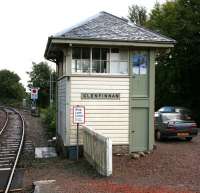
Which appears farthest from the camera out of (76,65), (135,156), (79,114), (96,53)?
(96,53)

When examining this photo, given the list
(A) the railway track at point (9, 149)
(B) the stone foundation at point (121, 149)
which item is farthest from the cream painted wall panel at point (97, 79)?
(A) the railway track at point (9, 149)

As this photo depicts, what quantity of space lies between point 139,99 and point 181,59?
21577 millimetres

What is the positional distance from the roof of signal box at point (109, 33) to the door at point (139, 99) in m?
0.70

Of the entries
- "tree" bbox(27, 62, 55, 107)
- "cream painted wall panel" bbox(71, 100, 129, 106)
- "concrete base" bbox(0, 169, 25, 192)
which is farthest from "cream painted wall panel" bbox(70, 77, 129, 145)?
"tree" bbox(27, 62, 55, 107)

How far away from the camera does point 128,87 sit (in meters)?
17.6

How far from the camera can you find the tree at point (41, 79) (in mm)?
70500

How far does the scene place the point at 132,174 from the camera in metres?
13.3

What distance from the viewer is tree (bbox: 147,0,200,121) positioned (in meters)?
37.5

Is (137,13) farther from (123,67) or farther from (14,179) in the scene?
(14,179)

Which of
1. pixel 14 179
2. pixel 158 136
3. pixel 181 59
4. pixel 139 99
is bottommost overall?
pixel 14 179

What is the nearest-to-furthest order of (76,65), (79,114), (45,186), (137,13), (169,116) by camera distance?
1. (45,186)
2. (79,114)
3. (76,65)
4. (169,116)
5. (137,13)

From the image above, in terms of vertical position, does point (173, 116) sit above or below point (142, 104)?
below

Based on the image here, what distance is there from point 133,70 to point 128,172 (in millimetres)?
5096

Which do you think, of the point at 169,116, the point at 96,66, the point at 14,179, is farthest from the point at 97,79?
the point at 169,116
